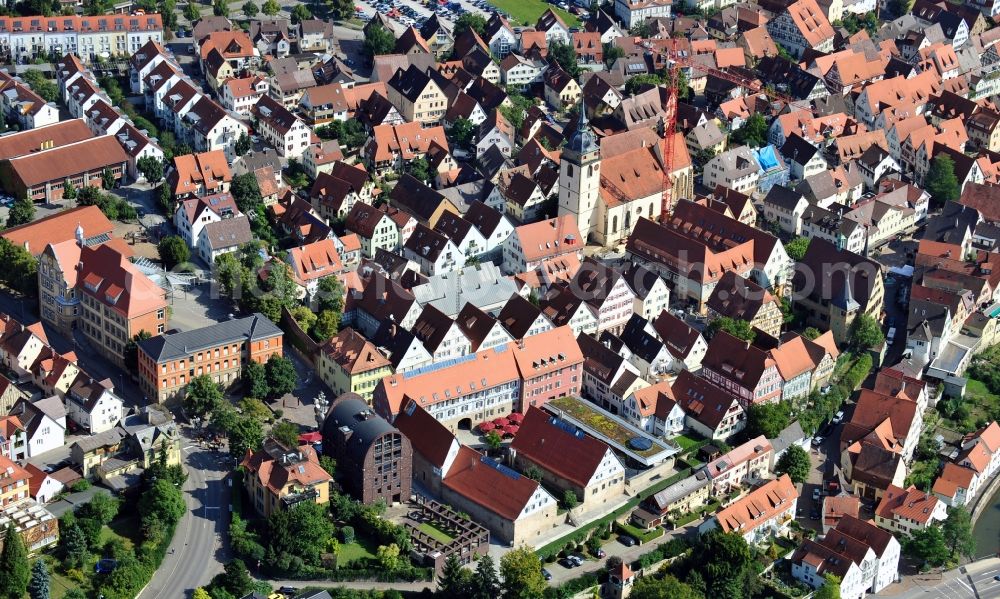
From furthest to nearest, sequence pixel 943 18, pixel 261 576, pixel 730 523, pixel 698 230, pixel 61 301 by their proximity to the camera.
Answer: pixel 943 18, pixel 698 230, pixel 61 301, pixel 730 523, pixel 261 576

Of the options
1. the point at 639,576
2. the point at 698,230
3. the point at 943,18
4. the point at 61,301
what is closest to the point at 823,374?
the point at 698,230

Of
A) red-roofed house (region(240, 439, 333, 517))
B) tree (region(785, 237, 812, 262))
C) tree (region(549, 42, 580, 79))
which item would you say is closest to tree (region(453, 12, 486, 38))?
tree (region(549, 42, 580, 79))

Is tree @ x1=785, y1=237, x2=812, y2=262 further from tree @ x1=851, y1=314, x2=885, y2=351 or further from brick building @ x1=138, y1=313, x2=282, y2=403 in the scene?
brick building @ x1=138, y1=313, x2=282, y2=403

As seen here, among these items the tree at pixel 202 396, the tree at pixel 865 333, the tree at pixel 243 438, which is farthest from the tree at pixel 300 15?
the tree at pixel 243 438

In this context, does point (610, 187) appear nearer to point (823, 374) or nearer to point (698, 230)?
point (698, 230)

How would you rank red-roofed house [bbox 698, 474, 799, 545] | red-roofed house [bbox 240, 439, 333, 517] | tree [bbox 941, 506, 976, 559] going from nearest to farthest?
red-roofed house [bbox 240, 439, 333, 517]
red-roofed house [bbox 698, 474, 799, 545]
tree [bbox 941, 506, 976, 559]

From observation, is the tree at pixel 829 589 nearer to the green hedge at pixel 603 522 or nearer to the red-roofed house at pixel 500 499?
the green hedge at pixel 603 522
